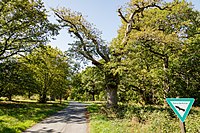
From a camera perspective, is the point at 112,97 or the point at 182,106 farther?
the point at 112,97

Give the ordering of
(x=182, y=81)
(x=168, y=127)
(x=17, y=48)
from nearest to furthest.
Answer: (x=168, y=127), (x=17, y=48), (x=182, y=81)

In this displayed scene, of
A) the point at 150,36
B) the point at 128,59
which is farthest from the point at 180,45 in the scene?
the point at 128,59

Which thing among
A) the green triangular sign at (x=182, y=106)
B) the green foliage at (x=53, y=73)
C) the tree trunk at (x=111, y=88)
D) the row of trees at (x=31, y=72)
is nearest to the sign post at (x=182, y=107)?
the green triangular sign at (x=182, y=106)

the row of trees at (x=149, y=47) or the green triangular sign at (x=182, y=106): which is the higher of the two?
the row of trees at (x=149, y=47)

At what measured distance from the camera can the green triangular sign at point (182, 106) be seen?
5.47 meters

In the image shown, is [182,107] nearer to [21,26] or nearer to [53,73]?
[21,26]

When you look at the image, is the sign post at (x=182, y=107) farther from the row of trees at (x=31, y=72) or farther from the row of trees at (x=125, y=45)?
the row of trees at (x=31, y=72)

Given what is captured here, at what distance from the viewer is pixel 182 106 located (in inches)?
219

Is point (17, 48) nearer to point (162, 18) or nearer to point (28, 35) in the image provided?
point (28, 35)

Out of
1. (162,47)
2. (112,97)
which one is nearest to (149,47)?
(162,47)

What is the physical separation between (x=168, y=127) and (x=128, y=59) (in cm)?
1104

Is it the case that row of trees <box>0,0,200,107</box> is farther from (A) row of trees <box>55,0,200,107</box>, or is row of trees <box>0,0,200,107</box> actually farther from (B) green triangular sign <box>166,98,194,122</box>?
(B) green triangular sign <box>166,98,194,122</box>

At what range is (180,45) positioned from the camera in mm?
21500

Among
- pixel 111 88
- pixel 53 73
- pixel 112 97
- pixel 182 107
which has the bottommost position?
pixel 182 107
